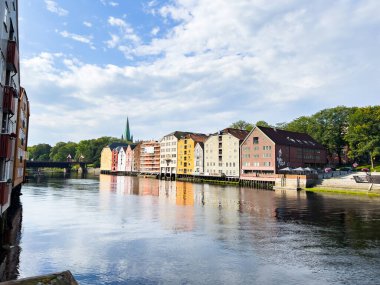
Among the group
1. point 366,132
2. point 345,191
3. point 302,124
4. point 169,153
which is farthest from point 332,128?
point 169,153

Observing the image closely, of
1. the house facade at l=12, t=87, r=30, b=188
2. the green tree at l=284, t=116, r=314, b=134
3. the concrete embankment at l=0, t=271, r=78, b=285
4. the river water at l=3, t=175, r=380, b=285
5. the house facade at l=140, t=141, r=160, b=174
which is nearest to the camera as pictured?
the concrete embankment at l=0, t=271, r=78, b=285

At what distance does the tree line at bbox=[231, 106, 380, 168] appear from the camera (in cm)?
10331

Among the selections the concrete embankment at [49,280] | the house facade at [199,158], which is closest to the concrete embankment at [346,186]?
the house facade at [199,158]

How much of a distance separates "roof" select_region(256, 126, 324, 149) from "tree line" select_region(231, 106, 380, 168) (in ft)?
23.8

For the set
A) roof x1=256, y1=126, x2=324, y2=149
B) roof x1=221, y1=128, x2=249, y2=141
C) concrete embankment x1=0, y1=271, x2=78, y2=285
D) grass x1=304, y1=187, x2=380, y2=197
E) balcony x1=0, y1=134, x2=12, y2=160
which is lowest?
grass x1=304, y1=187, x2=380, y2=197

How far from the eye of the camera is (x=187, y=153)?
148375 millimetres

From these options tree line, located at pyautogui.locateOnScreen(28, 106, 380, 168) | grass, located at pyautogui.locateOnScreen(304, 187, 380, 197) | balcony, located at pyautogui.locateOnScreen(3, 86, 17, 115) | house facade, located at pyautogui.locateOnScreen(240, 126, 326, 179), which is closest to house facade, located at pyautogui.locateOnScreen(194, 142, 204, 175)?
house facade, located at pyautogui.locateOnScreen(240, 126, 326, 179)

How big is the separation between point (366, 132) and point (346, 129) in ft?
60.4

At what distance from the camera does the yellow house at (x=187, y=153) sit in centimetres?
14500

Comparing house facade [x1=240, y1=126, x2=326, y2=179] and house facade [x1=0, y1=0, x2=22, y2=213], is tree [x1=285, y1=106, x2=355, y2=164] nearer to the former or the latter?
house facade [x1=240, y1=126, x2=326, y2=179]

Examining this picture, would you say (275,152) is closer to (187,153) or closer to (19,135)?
(187,153)

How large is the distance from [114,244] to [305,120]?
122m

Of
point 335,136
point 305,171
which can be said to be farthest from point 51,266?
point 335,136

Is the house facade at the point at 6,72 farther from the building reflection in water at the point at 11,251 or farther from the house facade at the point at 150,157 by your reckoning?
the house facade at the point at 150,157
